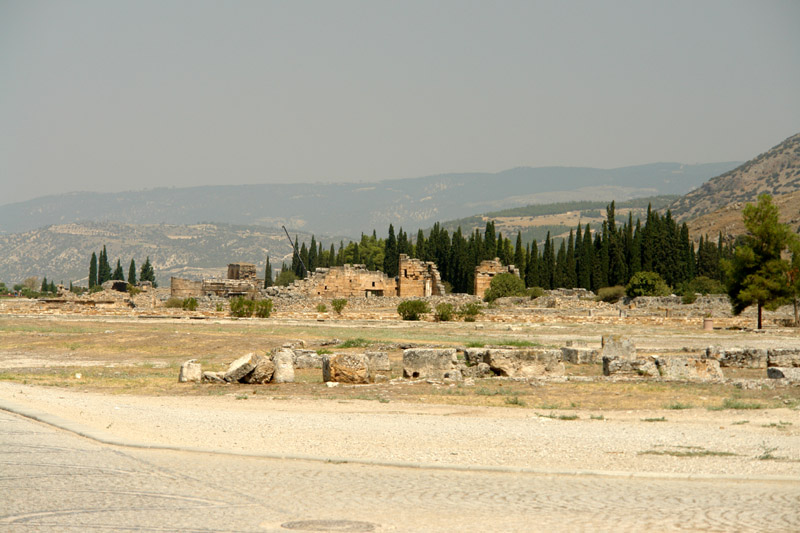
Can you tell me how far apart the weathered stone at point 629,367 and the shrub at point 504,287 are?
44086mm

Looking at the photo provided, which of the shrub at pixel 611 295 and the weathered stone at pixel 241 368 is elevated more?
the shrub at pixel 611 295

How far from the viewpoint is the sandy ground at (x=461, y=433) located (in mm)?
9172

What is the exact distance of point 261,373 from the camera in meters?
17.7

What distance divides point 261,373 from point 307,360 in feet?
13.1

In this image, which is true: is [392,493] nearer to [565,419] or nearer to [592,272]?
[565,419]

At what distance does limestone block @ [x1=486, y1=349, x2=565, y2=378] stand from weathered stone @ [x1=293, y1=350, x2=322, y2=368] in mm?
4769

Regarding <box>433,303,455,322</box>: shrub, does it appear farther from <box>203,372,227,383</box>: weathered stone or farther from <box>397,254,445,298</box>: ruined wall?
<box>203,372,227,383</box>: weathered stone

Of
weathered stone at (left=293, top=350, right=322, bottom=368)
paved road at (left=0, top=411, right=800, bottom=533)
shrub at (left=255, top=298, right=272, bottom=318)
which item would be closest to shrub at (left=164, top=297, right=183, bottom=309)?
shrub at (left=255, top=298, right=272, bottom=318)

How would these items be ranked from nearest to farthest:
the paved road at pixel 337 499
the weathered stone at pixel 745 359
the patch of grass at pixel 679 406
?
1. the paved road at pixel 337 499
2. the patch of grass at pixel 679 406
3. the weathered stone at pixel 745 359

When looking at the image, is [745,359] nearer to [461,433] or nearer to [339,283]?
[461,433]

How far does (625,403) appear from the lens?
14.4 metres

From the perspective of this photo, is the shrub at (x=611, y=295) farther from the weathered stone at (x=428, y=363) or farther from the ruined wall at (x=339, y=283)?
the weathered stone at (x=428, y=363)

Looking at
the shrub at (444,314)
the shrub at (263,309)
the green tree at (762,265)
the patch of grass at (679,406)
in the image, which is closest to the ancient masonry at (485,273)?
the shrub at (444,314)

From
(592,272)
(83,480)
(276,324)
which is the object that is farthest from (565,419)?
(592,272)
